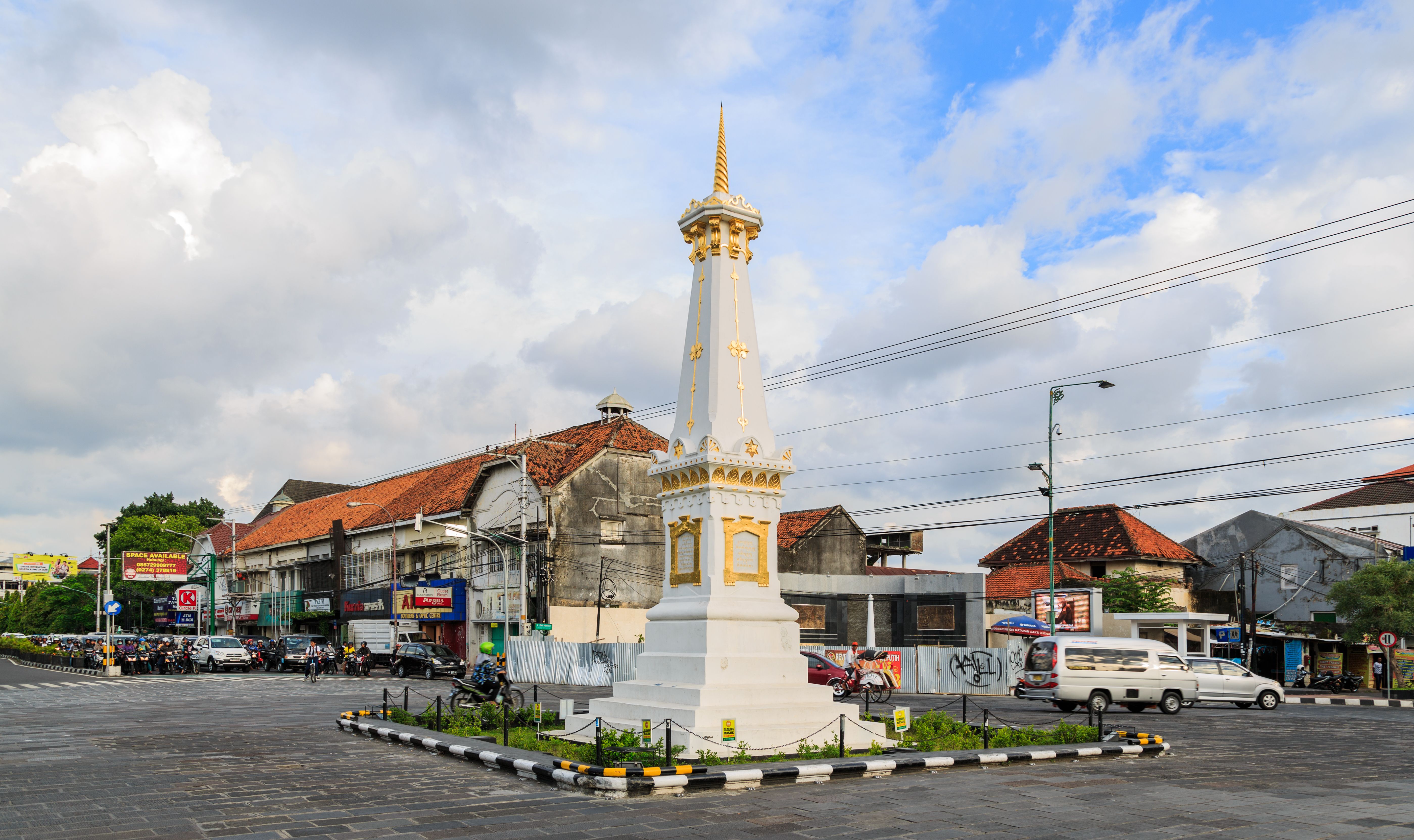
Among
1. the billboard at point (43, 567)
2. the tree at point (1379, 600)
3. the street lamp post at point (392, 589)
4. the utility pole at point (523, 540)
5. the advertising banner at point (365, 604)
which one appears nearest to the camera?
the utility pole at point (523, 540)

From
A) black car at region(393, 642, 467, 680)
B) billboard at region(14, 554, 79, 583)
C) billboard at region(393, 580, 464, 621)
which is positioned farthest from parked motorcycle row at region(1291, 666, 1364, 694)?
billboard at region(14, 554, 79, 583)

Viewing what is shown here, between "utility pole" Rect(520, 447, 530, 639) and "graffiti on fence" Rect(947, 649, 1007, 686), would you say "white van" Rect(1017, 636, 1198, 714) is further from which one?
"utility pole" Rect(520, 447, 530, 639)

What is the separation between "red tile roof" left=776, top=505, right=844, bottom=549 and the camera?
2020 inches

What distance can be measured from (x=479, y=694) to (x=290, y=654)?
3186 cm

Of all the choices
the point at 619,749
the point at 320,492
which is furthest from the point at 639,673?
the point at 320,492

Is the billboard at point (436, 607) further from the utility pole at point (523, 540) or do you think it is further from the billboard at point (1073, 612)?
the billboard at point (1073, 612)

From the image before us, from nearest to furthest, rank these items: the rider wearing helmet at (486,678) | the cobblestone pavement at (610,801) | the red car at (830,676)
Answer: the cobblestone pavement at (610,801) → the rider wearing helmet at (486,678) → the red car at (830,676)

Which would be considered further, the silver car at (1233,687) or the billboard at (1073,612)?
the billboard at (1073,612)

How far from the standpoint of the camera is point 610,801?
1106cm

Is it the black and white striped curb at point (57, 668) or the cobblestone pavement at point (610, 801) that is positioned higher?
the cobblestone pavement at point (610, 801)

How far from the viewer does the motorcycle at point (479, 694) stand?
19250 mm

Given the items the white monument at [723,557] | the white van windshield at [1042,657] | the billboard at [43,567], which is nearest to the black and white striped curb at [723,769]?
the white monument at [723,557]

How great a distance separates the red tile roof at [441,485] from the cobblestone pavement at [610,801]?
30.1 metres

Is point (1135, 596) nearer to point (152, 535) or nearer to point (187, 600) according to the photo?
point (187, 600)
